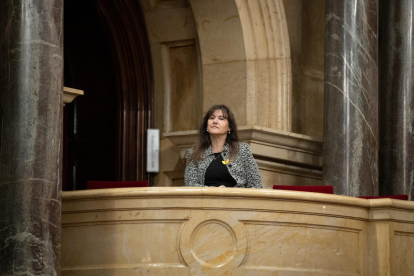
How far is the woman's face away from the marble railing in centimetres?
107

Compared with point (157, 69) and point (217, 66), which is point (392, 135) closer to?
point (217, 66)

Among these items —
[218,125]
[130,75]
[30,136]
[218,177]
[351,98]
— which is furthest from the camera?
[130,75]

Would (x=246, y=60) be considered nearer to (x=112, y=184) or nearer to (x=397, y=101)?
(x=397, y=101)

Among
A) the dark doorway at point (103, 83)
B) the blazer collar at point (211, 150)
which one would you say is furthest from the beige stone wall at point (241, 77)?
the blazer collar at point (211, 150)

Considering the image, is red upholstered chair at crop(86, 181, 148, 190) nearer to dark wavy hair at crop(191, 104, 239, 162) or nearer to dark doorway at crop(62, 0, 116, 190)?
dark wavy hair at crop(191, 104, 239, 162)

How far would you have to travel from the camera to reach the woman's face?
20.3 feet

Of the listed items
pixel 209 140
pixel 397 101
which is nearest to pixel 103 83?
pixel 209 140

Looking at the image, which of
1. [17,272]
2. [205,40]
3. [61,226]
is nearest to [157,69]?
[205,40]

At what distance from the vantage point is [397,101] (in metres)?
8.41

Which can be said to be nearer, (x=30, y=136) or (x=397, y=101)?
(x=30, y=136)

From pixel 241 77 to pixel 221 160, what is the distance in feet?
7.60

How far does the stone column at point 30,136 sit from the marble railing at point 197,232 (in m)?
0.38

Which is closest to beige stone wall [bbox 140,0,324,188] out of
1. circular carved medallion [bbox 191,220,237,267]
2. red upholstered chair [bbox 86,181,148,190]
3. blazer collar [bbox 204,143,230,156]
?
blazer collar [bbox 204,143,230,156]

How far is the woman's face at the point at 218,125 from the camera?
6.18 m
